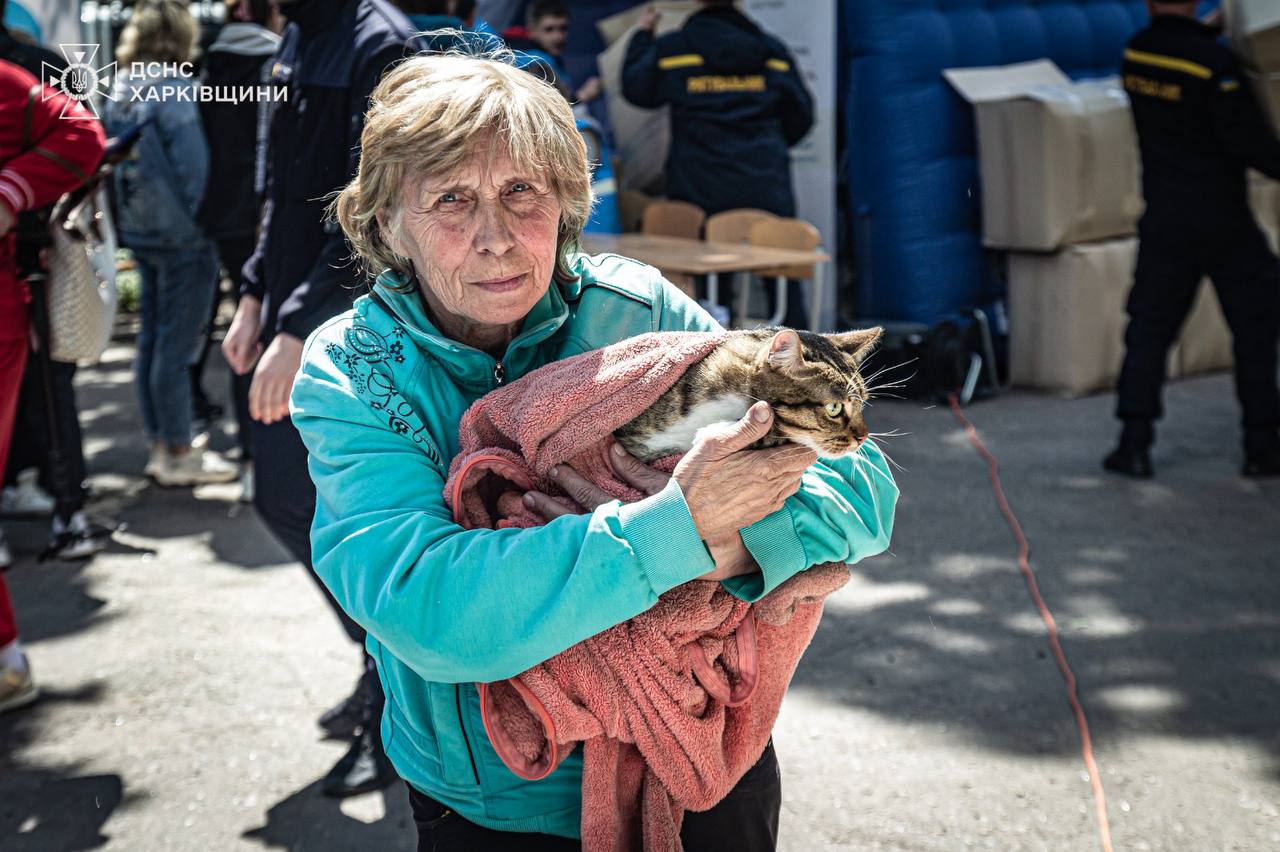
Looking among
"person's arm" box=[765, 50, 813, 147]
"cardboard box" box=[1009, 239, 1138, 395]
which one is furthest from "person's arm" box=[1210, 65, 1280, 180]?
"person's arm" box=[765, 50, 813, 147]

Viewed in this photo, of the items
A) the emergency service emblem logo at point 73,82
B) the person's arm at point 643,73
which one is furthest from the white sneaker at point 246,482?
the person's arm at point 643,73

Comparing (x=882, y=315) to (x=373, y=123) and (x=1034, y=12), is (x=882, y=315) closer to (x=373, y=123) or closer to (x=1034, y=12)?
(x=1034, y=12)

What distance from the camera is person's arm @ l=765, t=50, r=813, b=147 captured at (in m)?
6.63

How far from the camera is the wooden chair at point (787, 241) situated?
6199mm

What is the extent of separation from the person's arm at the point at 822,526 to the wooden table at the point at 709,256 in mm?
3800

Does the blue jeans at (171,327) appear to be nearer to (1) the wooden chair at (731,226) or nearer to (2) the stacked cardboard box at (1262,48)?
(1) the wooden chair at (731,226)

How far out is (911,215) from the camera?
7.04 meters

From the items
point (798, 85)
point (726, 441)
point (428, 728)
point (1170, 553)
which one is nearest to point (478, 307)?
point (726, 441)

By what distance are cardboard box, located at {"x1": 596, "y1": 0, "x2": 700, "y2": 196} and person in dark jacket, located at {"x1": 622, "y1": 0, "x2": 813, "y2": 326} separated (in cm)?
76

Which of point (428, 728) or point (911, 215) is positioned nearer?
point (428, 728)

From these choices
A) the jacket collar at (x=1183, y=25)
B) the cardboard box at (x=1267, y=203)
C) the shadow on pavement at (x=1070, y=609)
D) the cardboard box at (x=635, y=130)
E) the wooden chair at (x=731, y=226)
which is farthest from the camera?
the cardboard box at (x=635, y=130)

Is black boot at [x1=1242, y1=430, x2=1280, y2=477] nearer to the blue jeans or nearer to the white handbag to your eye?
the white handbag

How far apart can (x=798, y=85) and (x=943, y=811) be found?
482 centimetres

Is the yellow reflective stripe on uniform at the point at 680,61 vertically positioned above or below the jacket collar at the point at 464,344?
above
